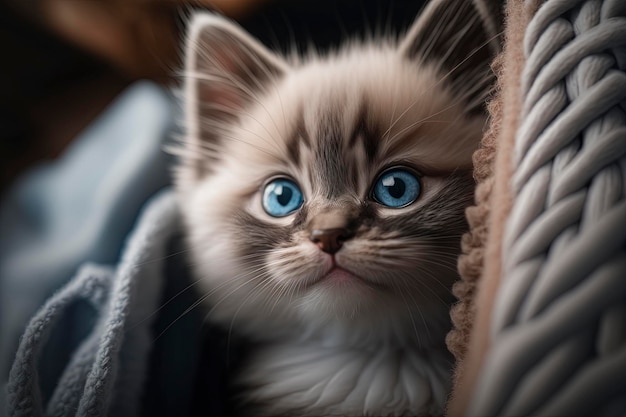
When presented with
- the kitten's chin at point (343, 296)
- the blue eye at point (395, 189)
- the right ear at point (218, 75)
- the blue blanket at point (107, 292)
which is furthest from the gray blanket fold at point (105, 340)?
the blue eye at point (395, 189)

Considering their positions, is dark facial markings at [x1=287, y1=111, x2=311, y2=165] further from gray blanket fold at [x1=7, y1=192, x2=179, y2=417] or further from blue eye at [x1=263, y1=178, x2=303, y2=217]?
gray blanket fold at [x1=7, y1=192, x2=179, y2=417]

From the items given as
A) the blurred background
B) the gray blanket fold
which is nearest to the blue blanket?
the gray blanket fold

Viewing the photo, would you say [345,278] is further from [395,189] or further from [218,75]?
[218,75]

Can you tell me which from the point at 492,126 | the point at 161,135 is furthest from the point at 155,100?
the point at 492,126

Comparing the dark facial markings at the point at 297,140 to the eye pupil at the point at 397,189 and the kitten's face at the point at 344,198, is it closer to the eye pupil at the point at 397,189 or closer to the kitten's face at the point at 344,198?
the kitten's face at the point at 344,198

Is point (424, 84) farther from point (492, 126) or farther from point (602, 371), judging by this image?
point (602, 371)
